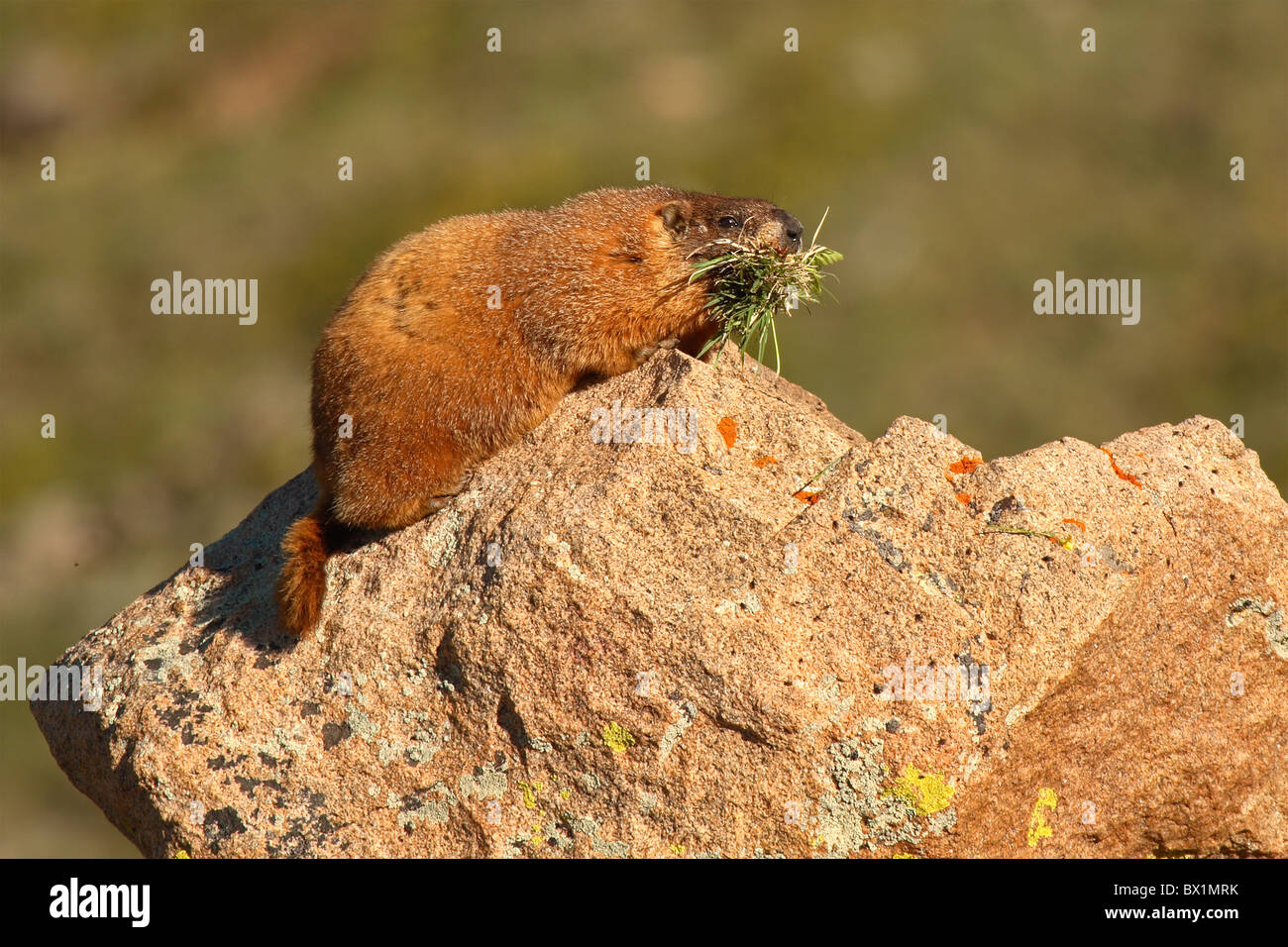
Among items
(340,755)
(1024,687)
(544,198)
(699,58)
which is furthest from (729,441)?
(699,58)

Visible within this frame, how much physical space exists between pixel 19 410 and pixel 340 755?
2895cm

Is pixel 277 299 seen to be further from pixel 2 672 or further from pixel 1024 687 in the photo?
pixel 1024 687

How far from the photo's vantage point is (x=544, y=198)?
103 feet

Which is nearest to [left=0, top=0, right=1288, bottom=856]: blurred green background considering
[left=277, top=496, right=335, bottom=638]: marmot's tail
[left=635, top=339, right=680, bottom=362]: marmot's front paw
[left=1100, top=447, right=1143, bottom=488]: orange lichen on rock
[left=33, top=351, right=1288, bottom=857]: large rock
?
[left=635, top=339, right=680, bottom=362]: marmot's front paw

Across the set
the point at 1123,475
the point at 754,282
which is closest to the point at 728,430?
the point at 754,282

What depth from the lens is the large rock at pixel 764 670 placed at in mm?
6805

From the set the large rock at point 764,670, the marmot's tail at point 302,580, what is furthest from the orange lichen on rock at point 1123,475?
the marmot's tail at point 302,580

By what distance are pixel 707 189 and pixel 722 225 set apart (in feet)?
66.6

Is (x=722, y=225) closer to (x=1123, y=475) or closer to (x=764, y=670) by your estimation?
(x=1123, y=475)

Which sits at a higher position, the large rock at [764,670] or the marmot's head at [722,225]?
the marmot's head at [722,225]

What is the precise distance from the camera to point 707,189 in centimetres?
2875

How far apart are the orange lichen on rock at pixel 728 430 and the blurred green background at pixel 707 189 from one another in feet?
62.6

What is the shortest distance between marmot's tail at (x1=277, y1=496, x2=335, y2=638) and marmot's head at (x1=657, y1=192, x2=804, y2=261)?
10.9 ft

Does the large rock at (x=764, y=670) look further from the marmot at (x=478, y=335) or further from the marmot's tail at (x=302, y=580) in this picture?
the marmot at (x=478, y=335)
